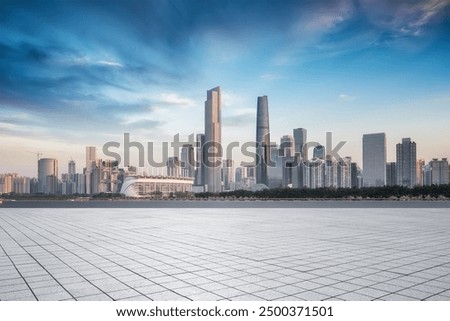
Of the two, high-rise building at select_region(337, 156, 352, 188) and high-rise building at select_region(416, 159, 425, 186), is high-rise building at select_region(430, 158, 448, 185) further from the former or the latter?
high-rise building at select_region(337, 156, 352, 188)

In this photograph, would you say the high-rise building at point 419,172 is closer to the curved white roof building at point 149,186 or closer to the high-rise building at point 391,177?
the high-rise building at point 391,177

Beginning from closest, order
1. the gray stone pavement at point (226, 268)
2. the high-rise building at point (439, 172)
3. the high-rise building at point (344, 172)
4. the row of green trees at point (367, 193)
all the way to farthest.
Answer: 1. the gray stone pavement at point (226, 268)
2. the high-rise building at point (439, 172)
3. the row of green trees at point (367, 193)
4. the high-rise building at point (344, 172)

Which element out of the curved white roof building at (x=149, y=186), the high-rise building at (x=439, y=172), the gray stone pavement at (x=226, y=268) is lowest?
the curved white roof building at (x=149, y=186)

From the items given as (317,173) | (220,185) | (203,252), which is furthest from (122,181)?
(203,252)

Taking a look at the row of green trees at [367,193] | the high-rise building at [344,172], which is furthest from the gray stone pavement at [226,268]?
the high-rise building at [344,172]

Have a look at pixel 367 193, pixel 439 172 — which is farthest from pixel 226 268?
pixel 367 193
